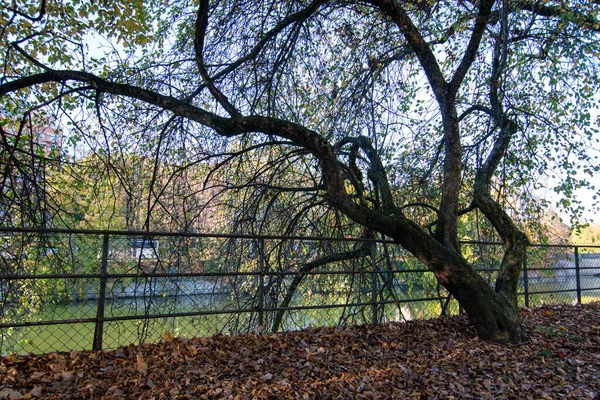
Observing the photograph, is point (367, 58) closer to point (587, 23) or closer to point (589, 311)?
point (587, 23)

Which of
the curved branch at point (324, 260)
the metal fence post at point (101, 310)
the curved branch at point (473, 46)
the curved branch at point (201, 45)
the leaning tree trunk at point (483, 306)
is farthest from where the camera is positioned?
the curved branch at point (324, 260)

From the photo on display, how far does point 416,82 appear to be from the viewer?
8.68m

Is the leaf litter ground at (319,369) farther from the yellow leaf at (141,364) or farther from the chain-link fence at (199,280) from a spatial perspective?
the chain-link fence at (199,280)

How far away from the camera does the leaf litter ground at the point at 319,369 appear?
3414mm

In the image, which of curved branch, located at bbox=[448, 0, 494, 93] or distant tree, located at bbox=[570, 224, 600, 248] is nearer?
curved branch, located at bbox=[448, 0, 494, 93]

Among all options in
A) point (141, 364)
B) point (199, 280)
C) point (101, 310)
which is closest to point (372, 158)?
point (199, 280)

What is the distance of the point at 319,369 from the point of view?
405 centimetres

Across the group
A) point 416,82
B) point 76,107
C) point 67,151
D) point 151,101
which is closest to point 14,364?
point 151,101

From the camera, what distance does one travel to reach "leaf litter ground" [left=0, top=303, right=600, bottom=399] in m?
3.41

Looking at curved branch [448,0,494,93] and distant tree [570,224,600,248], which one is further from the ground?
curved branch [448,0,494,93]

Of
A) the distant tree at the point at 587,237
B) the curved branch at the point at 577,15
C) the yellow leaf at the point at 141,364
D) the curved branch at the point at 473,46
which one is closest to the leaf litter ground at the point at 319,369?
the yellow leaf at the point at 141,364

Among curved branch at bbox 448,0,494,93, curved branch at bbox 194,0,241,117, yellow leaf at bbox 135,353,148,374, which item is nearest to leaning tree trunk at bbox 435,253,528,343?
curved branch at bbox 448,0,494,93

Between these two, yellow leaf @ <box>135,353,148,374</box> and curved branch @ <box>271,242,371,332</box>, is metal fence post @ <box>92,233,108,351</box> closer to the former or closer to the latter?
yellow leaf @ <box>135,353,148,374</box>

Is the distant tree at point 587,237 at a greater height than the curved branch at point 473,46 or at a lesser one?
lesser
